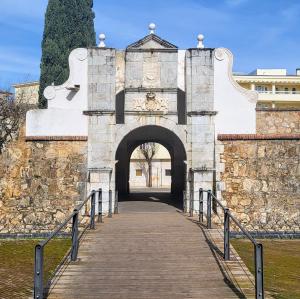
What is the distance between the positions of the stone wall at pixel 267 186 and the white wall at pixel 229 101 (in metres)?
0.69

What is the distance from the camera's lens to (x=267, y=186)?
59.0 ft

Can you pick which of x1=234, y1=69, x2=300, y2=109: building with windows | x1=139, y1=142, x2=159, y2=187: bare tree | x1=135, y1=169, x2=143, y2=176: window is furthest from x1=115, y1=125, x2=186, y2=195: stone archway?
x1=234, y1=69, x2=300, y2=109: building with windows

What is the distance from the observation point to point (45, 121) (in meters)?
18.4

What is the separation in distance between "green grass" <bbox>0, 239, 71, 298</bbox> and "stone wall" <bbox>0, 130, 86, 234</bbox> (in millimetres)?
2758

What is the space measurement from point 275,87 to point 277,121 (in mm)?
31401

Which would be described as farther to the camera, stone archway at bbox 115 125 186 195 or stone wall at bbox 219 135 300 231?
stone archway at bbox 115 125 186 195

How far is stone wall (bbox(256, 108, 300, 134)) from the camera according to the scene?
915 inches

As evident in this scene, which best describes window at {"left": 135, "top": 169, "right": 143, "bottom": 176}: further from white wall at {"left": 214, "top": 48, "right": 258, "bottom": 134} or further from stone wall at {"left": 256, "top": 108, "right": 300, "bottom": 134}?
white wall at {"left": 214, "top": 48, "right": 258, "bottom": 134}

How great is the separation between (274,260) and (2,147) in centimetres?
1053

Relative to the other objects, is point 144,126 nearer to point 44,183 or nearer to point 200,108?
point 200,108

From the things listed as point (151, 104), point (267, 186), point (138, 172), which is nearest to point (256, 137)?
point (267, 186)

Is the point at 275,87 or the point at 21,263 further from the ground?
the point at 275,87

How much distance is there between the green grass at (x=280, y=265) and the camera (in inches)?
352

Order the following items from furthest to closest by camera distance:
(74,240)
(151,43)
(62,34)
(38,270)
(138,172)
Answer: (138,172) < (62,34) < (151,43) < (74,240) < (38,270)
